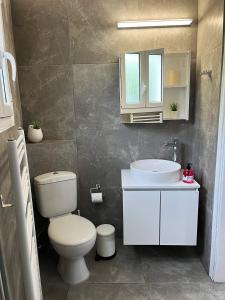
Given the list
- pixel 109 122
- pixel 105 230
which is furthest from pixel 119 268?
pixel 109 122

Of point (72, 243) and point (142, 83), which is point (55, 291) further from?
point (142, 83)

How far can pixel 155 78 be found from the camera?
85.1 inches

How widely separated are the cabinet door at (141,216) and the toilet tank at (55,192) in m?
0.52

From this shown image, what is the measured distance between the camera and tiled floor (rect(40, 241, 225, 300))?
1807mm

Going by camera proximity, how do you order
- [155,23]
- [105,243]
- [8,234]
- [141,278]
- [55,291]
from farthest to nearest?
[105,243], [155,23], [141,278], [55,291], [8,234]

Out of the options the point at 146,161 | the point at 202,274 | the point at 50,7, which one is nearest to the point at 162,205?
the point at 146,161

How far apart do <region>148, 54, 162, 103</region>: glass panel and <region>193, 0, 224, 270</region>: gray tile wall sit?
36 centimetres

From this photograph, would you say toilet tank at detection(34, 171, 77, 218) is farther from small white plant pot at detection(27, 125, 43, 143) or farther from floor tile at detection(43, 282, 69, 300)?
floor tile at detection(43, 282, 69, 300)

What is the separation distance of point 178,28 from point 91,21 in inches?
30.8

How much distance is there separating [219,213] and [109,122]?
124cm

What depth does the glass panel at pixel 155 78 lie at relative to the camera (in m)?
2.12

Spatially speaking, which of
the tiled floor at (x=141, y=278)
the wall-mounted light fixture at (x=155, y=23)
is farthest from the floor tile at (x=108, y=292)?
the wall-mounted light fixture at (x=155, y=23)

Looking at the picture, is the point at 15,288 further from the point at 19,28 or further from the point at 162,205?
the point at 19,28

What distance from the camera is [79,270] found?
1.95m
